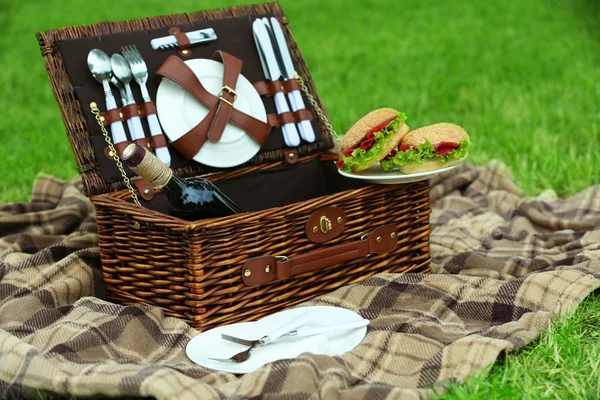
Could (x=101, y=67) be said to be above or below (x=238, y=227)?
above

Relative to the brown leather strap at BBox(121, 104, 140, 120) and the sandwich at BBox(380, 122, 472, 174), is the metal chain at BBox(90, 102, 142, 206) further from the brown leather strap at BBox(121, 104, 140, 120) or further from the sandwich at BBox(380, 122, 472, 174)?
the sandwich at BBox(380, 122, 472, 174)

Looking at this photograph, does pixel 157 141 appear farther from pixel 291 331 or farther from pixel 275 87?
pixel 291 331

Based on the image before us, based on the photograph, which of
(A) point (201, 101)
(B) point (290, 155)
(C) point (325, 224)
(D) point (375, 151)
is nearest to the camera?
(C) point (325, 224)

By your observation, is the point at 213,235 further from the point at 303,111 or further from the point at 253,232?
the point at 303,111

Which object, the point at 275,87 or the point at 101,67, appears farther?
the point at 275,87

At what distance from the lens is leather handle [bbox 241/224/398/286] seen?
187cm

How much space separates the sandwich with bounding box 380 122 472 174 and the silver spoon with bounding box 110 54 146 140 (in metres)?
0.70

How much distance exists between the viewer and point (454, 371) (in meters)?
1.63

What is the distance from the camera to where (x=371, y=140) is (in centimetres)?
209

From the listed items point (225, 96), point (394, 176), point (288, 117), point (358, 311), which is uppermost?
point (225, 96)

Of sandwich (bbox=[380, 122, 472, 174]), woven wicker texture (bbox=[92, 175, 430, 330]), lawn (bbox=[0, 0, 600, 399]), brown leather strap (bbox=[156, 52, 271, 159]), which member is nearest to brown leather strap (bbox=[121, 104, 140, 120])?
brown leather strap (bbox=[156, 52, 271, 159])

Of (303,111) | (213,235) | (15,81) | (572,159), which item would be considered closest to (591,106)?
(572,159)

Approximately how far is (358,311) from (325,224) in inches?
9.0

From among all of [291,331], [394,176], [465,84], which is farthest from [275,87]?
[465,84]
